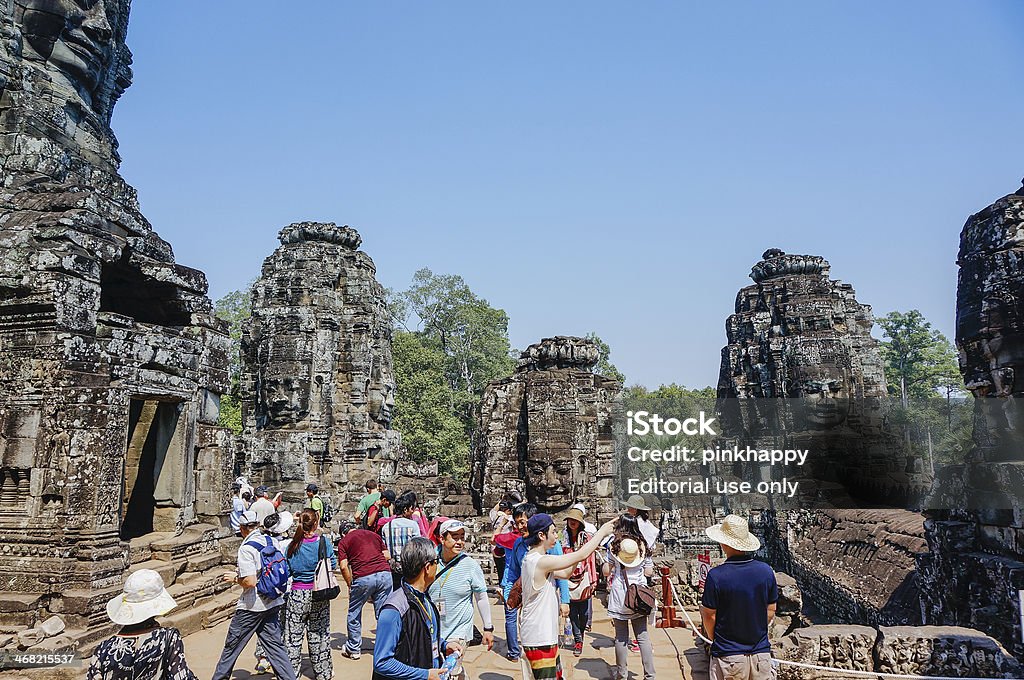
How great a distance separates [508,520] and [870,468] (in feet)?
52.1

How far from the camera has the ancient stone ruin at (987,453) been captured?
6.53 metres

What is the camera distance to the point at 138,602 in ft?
10.1

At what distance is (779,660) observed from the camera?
4.88m

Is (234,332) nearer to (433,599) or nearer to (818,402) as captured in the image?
(818,402)

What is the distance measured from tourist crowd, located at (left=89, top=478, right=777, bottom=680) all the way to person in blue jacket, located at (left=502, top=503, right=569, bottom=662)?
0.01 metres

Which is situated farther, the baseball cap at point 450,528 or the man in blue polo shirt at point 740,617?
the baseball cap at point 450,528

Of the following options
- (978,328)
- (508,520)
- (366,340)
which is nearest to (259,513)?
(508,520)

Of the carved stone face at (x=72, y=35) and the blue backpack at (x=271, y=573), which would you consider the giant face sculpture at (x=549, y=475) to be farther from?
the carved stone face at (x=72, y=35)

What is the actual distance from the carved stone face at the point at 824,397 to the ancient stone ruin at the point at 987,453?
12.6 m

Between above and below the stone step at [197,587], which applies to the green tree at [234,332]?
above

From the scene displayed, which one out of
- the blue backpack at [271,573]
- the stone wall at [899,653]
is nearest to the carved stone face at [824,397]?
the stone wall at [899,653]

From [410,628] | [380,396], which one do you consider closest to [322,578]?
[410,628]

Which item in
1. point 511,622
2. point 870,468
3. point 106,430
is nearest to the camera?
point 511,622

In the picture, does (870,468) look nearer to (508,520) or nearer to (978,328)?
(978,328)
